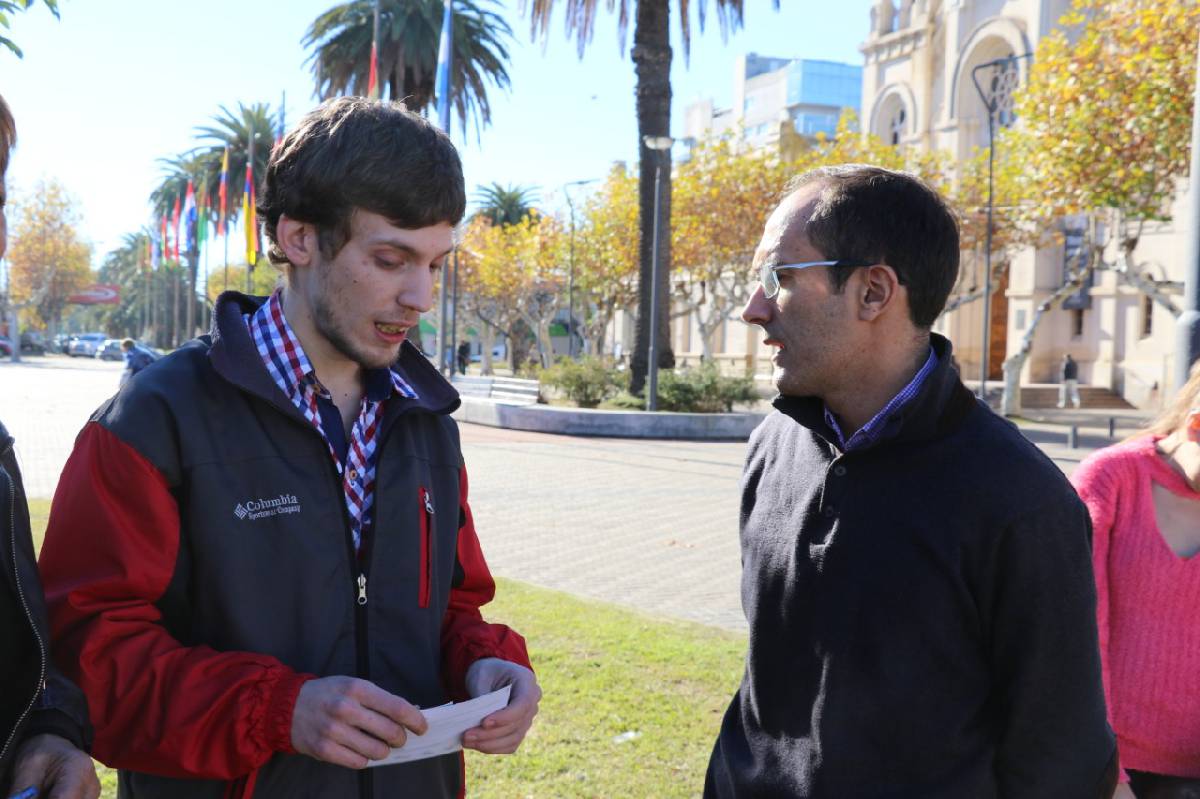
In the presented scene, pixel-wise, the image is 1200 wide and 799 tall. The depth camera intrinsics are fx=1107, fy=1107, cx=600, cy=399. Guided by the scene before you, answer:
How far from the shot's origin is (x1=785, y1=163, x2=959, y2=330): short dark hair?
227 centimetres

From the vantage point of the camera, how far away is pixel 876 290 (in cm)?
231

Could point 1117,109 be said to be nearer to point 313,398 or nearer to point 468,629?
point 468,629

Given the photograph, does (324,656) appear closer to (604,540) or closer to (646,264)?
(604,540)

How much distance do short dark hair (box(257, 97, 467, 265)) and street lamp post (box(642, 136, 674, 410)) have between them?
19.5m

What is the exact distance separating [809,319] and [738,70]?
11356 centimetres

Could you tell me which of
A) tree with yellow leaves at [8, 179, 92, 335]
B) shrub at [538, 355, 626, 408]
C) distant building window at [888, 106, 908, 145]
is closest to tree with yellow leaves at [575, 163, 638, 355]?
distant building window at [888, 106, 908, 145]

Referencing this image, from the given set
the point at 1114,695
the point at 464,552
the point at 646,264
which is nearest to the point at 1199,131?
the point at 1114,695

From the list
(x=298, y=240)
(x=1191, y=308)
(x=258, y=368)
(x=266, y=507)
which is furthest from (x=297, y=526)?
(x=1191, y=308)

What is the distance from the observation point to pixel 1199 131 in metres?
6.35

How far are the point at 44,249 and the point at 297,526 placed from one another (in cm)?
6838

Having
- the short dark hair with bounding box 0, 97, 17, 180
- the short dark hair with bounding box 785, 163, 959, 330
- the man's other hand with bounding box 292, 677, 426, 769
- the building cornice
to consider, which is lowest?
the man's other hand with bounding box 292, 677, 426, 769

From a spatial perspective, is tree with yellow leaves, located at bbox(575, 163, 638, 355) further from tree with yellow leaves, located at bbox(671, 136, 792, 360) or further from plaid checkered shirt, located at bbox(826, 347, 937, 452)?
plaid checkered shirt, located at bbox(826, 347, 937, 452)

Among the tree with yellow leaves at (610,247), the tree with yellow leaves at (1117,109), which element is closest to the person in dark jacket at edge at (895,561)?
the tree with yellow leaves at (1117,109)

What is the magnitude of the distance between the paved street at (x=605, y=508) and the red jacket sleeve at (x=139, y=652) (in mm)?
5377
